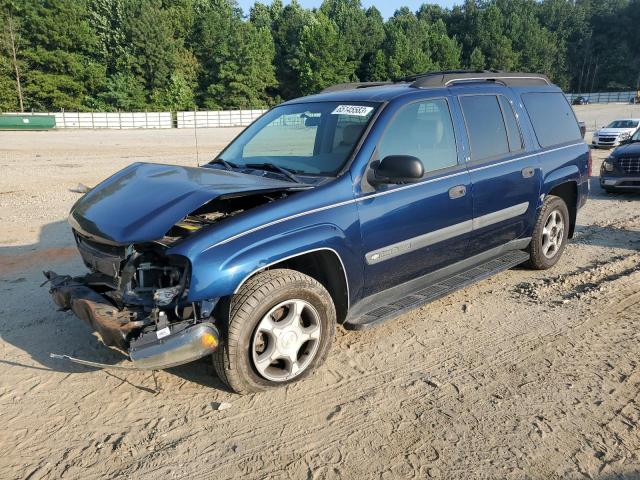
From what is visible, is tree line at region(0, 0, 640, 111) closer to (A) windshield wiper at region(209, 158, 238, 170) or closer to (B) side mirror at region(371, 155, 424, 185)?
(A) windshield wiper at region(209, 158, 238, 170)

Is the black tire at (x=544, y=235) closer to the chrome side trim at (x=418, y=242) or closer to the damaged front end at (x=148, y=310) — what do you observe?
the chrome side trim at (x=418, y=242)

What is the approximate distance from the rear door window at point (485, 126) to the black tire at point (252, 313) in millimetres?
2097

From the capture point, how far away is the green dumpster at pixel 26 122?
3550cm

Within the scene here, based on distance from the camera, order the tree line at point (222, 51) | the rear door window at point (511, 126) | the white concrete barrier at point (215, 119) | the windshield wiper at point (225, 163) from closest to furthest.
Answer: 1. the windshield wiper at point (225, 163)
2. the rear door window at point (511, 126)
3. the white concrete barrier at point (215, 119)
4. the tree line at point (222, 51)

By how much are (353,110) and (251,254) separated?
1681 millimetres

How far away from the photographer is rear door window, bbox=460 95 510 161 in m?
4.76

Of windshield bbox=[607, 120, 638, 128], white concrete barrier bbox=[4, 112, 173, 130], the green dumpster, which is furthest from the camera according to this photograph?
white concrete barrier bbox=[4, 112, 173, 130]

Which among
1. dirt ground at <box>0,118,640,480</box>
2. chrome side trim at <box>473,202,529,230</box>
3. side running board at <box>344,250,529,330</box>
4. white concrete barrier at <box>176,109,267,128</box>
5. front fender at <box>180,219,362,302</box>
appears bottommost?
white concrete barrier at <box>176,109,267,128</box>

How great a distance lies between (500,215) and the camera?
5.03 metres

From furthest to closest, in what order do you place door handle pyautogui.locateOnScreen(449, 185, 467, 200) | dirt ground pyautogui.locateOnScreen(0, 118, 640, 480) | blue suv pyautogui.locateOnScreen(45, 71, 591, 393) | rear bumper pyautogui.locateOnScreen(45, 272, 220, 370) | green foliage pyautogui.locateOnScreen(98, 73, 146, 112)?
1. green foliage pyautogui.locateOnScreen(98, 73, 146, 112)
2. door handle pyautogui.locateOnScreen(449, 185, 467, 200)
3. blue suv pyautogui.locateOnScreen(45, 71, 591, 393)
4. rear bumper pyautogui.locateOnScreen(45, 272, 220, 370)
5. dirt ground pyautogui.locateOnScreen(0, 118, 640, 480)

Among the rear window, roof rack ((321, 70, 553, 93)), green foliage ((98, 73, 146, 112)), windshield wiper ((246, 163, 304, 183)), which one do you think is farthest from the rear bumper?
green foliage ((98, 73, 146, 112))

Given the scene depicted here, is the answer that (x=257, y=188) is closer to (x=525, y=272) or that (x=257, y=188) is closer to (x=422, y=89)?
(x=422, y=89)

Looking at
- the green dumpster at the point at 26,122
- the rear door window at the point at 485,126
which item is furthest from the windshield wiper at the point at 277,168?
the green dumpster at the point at 26,122

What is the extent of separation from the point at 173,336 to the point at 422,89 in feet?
9.38
